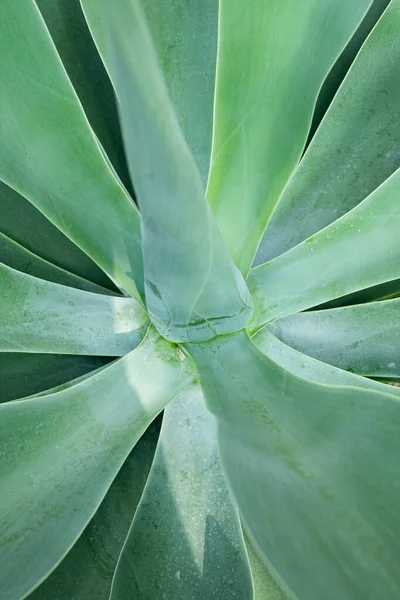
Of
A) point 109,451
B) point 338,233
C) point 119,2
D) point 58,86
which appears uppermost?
point 58,86

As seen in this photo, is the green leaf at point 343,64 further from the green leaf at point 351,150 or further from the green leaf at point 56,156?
the green leaf at point 56,156

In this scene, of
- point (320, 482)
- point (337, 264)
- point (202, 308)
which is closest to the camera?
point (320, 482)

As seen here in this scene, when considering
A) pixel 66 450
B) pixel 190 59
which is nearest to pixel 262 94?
pixel 190 59

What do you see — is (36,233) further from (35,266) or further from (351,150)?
(351,150)

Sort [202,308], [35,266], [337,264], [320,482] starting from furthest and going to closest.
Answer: [35,266]
[337,264]
[202,308]
[320,482]

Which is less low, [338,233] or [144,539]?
[338,233]

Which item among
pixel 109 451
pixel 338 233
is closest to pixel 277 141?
pixel 338 233

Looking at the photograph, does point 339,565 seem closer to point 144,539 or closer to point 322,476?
point 322,476
